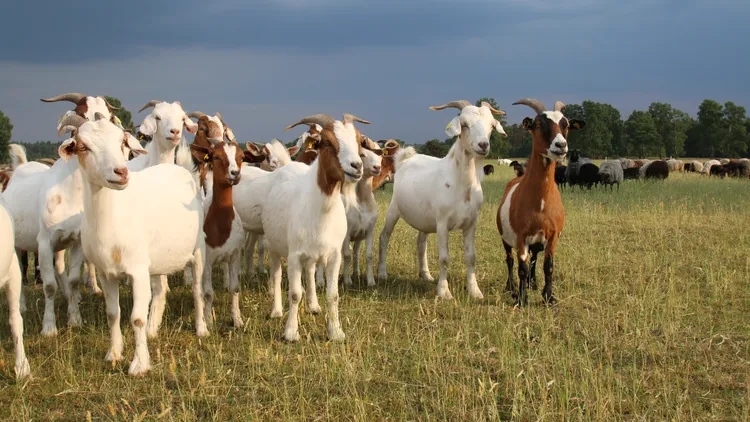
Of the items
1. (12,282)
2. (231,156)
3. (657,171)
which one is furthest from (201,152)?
(657,171)

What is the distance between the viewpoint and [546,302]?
24.6ft

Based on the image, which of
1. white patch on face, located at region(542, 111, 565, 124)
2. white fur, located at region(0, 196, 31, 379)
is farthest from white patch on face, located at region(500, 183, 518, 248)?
white fur, located at region(0, 196, 31, 379)

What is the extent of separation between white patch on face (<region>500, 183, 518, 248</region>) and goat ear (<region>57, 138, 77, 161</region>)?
5.15 meters

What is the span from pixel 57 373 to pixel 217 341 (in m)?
1.54

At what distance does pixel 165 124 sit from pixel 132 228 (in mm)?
3081

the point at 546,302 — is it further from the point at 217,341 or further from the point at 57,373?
the point at 57,373

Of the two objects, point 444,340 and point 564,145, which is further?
point 564,145

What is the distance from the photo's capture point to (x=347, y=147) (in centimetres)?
610

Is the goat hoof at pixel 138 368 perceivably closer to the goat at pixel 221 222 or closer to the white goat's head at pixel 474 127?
the goat at pixel 221 222

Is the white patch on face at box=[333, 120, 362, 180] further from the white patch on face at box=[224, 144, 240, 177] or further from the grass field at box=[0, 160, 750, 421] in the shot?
the grass field at box=[0, 160, 750, 421]

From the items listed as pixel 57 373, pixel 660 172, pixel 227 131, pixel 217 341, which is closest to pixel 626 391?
pixel 217 341

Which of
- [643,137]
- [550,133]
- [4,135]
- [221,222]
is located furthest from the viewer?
[643,137]

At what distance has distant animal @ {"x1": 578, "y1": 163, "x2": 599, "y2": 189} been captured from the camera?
84.2 feet

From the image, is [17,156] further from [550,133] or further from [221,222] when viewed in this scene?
[550,133]
